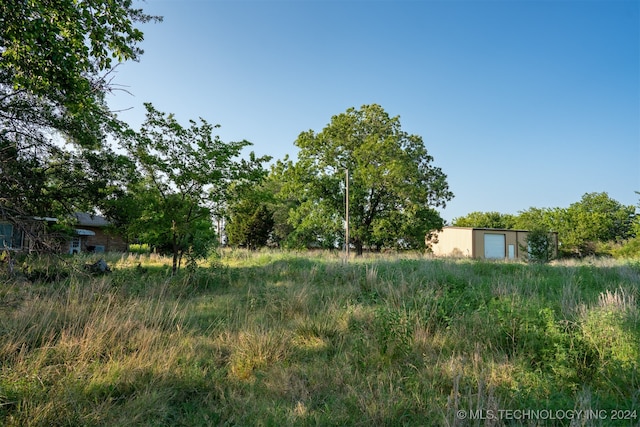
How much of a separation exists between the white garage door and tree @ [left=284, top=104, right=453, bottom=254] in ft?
39.1

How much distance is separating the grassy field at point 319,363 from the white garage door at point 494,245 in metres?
30.2

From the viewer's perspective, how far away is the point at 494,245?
34.1 m

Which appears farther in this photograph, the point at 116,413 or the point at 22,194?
the point at 22,194

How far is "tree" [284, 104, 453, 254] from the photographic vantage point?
74.6ft

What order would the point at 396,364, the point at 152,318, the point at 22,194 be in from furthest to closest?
1. the point at 22,194
2. the point at 152,318
3. the point at 396,364

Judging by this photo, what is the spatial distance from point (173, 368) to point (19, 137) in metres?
7.66

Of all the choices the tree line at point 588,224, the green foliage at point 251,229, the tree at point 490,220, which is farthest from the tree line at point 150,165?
the tree at point 490,220

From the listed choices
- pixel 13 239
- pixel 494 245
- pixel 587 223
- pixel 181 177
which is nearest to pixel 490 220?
pixel 587 223

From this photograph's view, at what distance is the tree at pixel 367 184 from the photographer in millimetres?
22730

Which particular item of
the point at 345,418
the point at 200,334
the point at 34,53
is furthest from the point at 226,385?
the point at 34,53

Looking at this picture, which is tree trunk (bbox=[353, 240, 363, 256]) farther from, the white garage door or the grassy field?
the grassy field

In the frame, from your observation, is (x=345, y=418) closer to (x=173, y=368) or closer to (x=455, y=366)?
(x=455, y=366)

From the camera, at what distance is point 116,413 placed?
9.36ft

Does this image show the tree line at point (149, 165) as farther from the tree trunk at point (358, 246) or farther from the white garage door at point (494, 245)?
the white garage door at point (494, 245)
